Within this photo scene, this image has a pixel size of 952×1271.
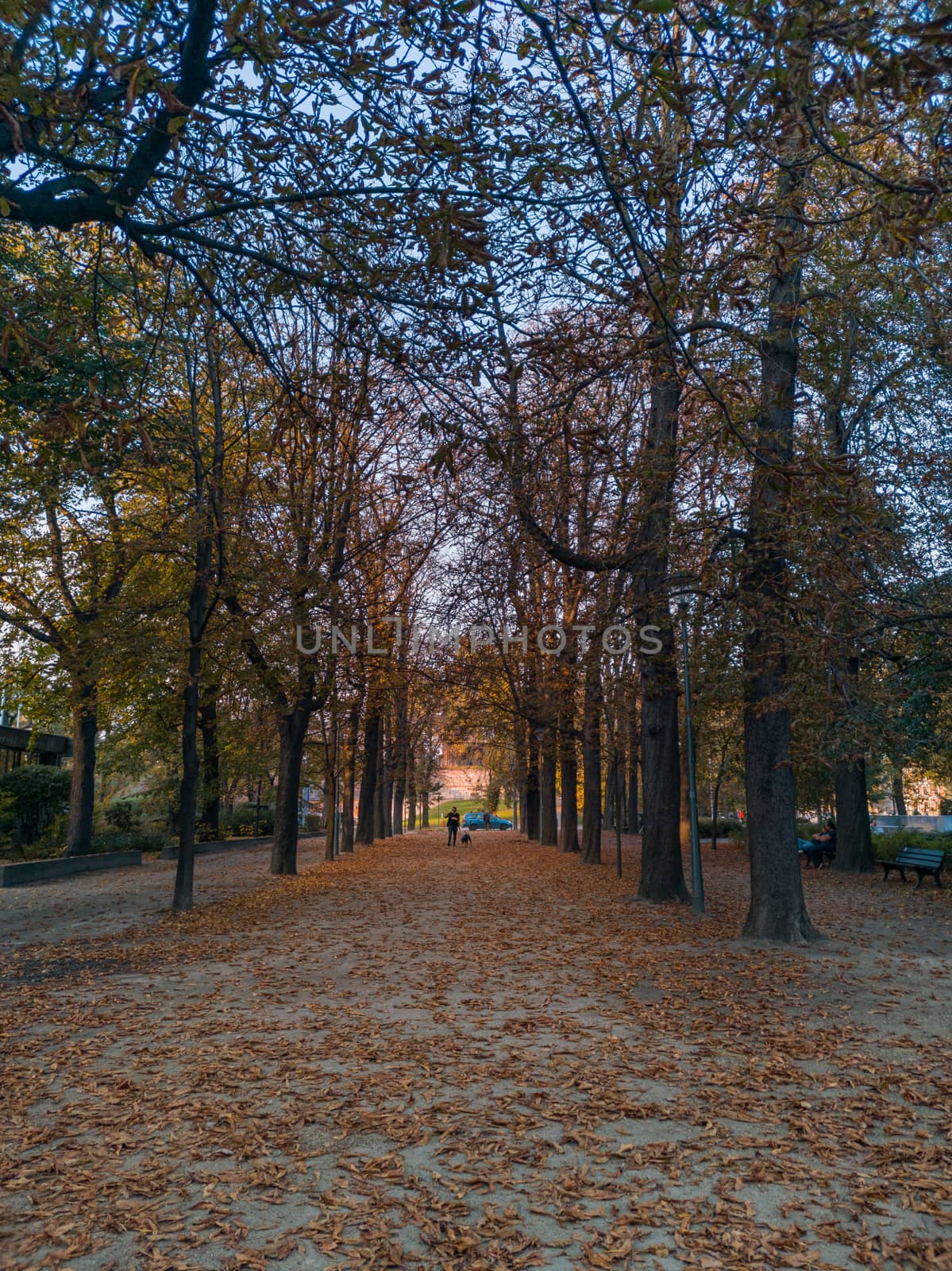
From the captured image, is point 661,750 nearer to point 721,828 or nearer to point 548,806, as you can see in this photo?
point 548,806

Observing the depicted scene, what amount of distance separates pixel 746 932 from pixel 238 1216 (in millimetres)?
9306

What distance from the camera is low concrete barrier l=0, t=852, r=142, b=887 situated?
18.7 meters

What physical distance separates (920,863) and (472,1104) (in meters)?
17.6

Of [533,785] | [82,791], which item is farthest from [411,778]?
[82,791]

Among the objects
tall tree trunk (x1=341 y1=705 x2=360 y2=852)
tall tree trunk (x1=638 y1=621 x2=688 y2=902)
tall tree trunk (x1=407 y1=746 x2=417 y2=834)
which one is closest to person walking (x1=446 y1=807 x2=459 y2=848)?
tall tree trunk (x1=407 y1=746 x2=417 y2=834)

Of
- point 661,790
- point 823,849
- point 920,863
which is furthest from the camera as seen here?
point 823,849

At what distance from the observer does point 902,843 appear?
2862 centimetres

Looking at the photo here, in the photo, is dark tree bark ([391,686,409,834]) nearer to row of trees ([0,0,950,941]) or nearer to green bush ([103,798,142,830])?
green bush ([103,798,142,830])

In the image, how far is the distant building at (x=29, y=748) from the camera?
28953 millimetres

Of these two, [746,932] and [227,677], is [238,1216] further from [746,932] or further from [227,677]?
[227,677]

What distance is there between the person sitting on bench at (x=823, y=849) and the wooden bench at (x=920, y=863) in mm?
4217

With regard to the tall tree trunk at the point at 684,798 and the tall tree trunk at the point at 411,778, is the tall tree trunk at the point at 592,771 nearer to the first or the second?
the tall tree trunk at the point at 684,798

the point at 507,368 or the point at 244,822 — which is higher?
the point at 507,368

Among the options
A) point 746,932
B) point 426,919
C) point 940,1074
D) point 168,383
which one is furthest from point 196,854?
point 940,1074
